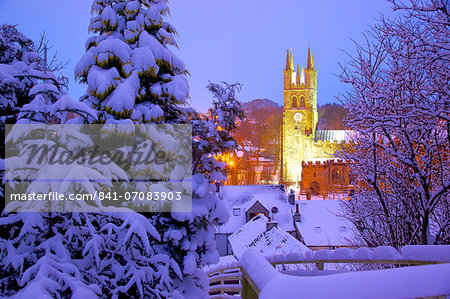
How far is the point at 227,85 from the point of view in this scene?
310 inches

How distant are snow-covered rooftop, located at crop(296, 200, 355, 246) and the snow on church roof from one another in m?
2.78

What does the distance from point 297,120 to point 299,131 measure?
1.57m

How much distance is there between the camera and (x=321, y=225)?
2081cm

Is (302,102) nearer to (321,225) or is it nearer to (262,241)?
(321,225)

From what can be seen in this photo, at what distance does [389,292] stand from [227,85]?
7.01 metres

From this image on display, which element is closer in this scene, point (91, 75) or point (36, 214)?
point (36, 214)

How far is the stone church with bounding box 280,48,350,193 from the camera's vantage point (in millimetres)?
43938

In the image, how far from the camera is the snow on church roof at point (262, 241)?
14.9 m

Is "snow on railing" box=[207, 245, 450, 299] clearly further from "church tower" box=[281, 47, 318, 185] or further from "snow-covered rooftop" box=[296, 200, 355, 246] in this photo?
"church tower" box=[281, 47, 318, 185]

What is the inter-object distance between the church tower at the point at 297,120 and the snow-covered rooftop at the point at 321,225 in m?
19.9

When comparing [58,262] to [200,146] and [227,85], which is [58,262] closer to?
[200,146]

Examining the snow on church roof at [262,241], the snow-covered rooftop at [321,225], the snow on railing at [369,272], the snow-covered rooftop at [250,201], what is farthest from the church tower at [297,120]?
the snow on railing at [369,272]

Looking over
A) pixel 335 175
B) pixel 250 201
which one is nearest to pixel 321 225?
pixel 250 201

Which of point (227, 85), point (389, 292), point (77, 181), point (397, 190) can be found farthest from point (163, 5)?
point (389, 292)
